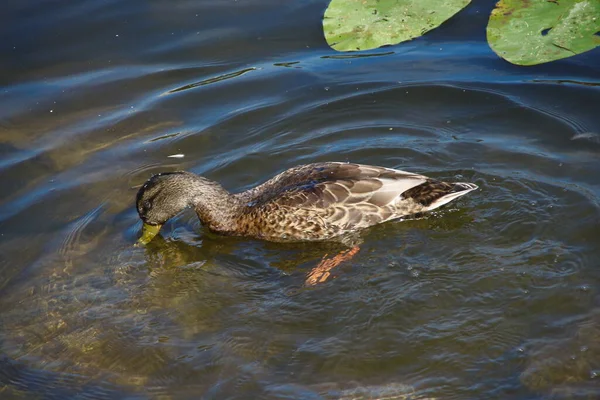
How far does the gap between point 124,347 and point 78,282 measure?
0.95 metres

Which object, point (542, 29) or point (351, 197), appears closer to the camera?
point (351, 197)

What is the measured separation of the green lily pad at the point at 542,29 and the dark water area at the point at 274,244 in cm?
25

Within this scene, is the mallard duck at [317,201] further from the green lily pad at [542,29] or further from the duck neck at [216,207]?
the green lily pad at [542,29]

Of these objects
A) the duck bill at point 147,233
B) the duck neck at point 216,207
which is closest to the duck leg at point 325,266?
the duck neck at point 216,207

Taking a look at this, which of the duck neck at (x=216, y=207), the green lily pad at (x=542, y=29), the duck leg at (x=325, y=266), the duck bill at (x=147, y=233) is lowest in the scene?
the duck leg at (x=325, y=266)

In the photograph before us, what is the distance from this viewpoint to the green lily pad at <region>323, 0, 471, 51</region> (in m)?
8.51

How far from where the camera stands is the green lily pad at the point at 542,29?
7926 millimetres

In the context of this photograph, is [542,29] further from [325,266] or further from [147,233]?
[147,233]

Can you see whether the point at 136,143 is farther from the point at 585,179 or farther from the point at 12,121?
the point at 585,179

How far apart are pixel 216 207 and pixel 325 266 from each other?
46.3 inches

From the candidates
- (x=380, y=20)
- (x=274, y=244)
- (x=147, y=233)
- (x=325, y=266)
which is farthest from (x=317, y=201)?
(x=380, y=20)

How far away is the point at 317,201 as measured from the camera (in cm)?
659

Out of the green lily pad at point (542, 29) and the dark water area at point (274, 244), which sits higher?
the green lily pad at point (542, 29)

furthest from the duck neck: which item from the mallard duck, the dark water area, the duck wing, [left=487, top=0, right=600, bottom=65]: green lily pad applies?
[left=487, top=0, right=600, bottom=65]: green lily pad
